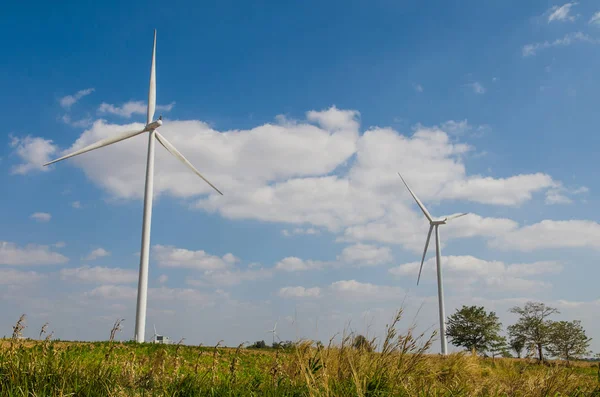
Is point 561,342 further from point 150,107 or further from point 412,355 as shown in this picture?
point 412,355

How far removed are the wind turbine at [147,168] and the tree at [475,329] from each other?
4839 centimetres

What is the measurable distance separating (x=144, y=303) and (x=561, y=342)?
200ft

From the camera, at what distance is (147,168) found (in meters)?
34.3

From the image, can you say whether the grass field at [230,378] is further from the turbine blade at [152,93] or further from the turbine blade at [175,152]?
the turbine blade at [152,93]

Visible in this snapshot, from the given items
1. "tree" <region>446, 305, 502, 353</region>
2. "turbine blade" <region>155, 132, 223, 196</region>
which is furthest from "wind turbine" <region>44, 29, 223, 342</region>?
"tree" <region>446, 305, 502, 353</region>

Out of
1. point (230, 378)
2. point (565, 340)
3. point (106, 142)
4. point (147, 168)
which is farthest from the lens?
point (565, 340)

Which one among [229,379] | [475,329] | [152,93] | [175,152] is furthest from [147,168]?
[475,329]

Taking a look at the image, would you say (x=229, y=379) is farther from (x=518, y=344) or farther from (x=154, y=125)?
(x=518, y=344)

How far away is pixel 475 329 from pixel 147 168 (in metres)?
54.7

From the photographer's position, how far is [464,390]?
8.38 m

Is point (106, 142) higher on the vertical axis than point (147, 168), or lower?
higher

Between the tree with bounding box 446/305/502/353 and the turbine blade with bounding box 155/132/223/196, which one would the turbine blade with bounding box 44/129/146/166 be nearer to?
the turbine blade with bounding box 155/132/223/196

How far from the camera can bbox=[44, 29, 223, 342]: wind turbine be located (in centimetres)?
3102

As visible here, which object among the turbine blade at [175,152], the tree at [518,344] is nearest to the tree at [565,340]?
the tree at [518,344]
